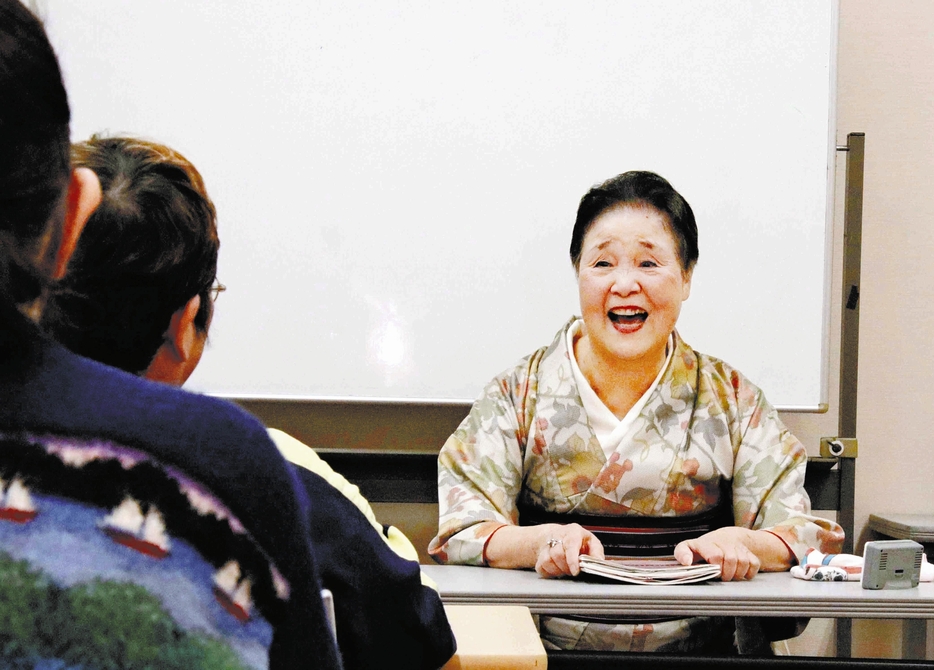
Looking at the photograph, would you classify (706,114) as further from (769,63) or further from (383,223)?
(383,223)

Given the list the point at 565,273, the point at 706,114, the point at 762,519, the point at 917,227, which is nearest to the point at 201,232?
the point at 762,519

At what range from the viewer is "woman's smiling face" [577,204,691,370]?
1800 mm

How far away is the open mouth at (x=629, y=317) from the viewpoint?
181 centimetres

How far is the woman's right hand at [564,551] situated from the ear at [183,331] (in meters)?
0.81

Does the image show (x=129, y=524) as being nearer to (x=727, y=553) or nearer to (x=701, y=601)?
(x=701, y=601)

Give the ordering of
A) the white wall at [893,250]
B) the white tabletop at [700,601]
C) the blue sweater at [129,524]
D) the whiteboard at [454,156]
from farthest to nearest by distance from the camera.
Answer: the white wall at [893,250] < the whiteboard at [454,156] < the white tabletop at [700,601] < the blue sweater at [129,524]

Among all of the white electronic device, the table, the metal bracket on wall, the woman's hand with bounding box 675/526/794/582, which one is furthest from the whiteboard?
the table

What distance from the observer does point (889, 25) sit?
7.52ft

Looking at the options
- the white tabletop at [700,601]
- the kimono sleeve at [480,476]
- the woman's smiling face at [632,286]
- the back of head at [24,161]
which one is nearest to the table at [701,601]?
the white tabletop at [700,601]

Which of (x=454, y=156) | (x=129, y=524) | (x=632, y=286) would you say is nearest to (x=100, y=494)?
(x=129, y=524)

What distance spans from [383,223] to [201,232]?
4.49 ft

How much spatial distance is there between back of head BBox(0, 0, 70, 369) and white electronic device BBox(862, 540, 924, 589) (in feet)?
4.15

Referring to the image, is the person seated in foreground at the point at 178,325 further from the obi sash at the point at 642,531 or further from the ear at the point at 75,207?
the obi sash at the point at 642,531

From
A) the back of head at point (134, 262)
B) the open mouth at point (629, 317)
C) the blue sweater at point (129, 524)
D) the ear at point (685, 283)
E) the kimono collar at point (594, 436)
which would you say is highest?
the back of head at point (134, 262)
